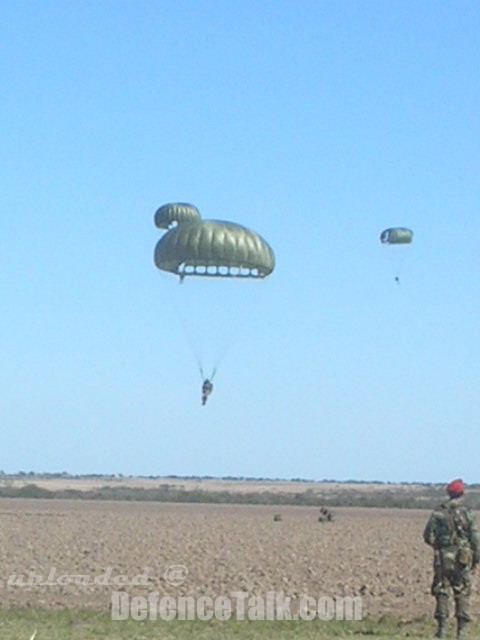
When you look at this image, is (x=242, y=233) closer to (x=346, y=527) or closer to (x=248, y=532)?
(x=248, y=532)

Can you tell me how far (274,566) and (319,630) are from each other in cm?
752

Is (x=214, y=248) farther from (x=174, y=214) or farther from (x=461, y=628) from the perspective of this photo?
(x=461, y=628)

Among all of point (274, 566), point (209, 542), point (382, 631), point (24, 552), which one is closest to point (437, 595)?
point (382, 631)

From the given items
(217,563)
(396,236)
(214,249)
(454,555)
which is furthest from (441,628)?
(396,236)

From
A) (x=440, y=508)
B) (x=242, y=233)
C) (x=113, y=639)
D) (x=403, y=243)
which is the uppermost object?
(x=403, y=243)

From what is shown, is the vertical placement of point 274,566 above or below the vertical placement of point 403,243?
below

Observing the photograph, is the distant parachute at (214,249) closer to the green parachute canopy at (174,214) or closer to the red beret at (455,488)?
the green parachute canopy at (174,214)

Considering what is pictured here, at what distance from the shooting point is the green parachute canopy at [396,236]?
4203 cm

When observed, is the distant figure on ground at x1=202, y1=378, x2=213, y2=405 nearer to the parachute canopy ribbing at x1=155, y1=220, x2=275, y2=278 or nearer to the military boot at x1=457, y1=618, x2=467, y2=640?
the parachute canopy ribbing at x1=155, y1=220, x2=275, y2=278

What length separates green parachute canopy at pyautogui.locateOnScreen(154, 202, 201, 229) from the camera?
33.2m

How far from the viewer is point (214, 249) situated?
28.1 meters

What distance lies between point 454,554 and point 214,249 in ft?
48.1

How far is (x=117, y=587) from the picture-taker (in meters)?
18.6

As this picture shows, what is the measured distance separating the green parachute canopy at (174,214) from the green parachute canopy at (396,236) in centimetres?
1001
